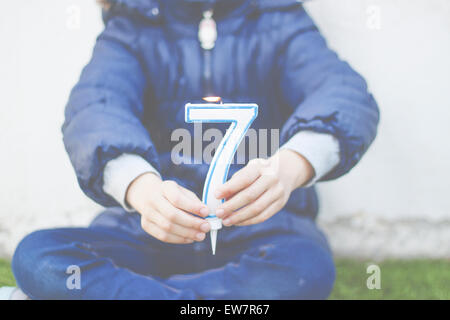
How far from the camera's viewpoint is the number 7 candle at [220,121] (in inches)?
28.2

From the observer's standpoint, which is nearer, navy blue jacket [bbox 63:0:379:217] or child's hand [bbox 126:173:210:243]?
child's hand [bbox 126:173:210:243]

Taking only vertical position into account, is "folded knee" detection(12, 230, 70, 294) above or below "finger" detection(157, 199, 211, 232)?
below

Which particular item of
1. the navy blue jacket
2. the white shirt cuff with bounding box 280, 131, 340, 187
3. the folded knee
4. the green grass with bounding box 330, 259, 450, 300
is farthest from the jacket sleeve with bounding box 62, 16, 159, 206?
the green grass with bounding box 330, 259, 450, 300

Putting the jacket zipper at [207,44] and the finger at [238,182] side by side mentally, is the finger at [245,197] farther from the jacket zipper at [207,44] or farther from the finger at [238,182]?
the jacket zipper at [207,44]

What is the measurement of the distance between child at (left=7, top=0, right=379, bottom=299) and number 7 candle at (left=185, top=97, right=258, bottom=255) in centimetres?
1

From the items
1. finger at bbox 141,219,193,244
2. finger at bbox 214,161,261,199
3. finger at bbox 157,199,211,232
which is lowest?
finger at bbox 141,219,193,244

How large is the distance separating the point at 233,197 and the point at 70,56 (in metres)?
0.45

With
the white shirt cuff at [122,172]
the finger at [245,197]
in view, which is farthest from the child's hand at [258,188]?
the white shirt cuff at [122,172]

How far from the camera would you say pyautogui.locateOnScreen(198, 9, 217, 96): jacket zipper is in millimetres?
899

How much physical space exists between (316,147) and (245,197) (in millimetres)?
150

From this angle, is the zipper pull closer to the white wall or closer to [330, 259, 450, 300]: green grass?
the white wall

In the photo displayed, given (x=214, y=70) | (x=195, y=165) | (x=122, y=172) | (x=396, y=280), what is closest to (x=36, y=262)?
(x=122, y=172)
